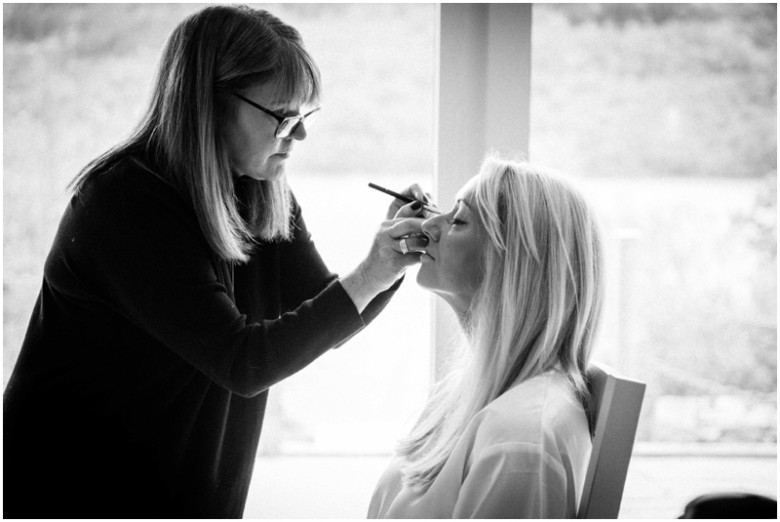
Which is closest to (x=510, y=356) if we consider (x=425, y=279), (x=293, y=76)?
(x=425, y=279)

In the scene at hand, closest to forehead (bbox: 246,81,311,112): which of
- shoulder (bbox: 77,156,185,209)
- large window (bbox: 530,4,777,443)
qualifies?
shoulder (bbox: 77,156,185,209)

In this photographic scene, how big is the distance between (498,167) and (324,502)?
3.66 ft

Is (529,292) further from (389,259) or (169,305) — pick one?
(169,305)

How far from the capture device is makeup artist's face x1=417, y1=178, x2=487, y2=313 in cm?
135

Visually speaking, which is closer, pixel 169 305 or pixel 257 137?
pixel 169 305

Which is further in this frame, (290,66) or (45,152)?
(45,152)

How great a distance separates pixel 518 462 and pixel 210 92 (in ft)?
2.73

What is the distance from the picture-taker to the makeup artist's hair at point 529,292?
125 cm

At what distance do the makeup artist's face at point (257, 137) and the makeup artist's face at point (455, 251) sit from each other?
0.32 metres

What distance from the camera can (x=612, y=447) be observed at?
3.43 ft

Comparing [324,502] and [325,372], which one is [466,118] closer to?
[325,372]

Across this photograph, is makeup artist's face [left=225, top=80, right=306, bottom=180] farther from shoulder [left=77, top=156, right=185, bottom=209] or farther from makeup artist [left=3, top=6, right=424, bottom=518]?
shoulder [left=77, top=156, right=185, bottom=209]

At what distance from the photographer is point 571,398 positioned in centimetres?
116

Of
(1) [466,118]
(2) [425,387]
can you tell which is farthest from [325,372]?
(1) [466,118]
